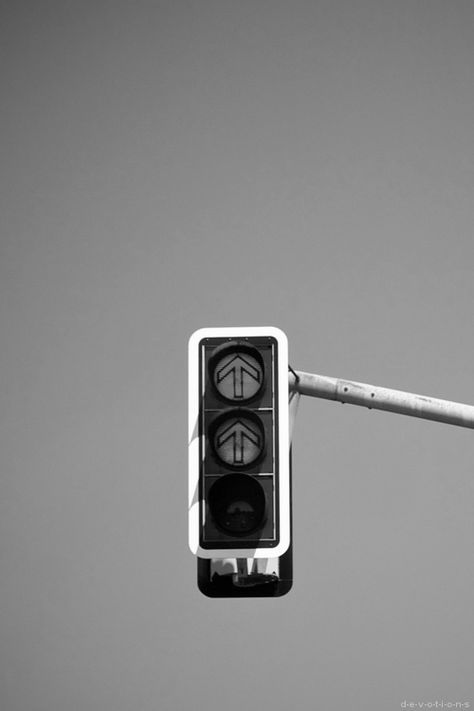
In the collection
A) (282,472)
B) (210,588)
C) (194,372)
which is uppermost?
(194,372)

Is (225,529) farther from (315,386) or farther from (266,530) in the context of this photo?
(315,386)

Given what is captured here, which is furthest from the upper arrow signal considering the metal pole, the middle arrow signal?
the metal pole

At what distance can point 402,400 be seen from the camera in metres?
7.17

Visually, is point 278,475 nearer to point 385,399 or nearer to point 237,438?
point 237,438

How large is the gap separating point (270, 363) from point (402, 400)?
3.92ft

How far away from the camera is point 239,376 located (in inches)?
243

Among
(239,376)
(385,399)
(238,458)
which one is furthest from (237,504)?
(385,399)

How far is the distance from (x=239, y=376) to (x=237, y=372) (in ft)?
0.07

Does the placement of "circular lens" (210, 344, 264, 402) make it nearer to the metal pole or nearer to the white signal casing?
the white signal casing

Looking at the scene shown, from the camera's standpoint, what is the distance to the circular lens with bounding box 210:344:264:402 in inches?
242

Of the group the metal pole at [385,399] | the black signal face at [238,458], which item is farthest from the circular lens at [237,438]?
the metal pole at [385,399]

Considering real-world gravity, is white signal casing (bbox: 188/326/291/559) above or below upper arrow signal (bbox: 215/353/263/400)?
below

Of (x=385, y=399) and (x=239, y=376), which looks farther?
(x=385, y=399)

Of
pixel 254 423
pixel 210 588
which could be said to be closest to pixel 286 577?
pixel 210 588
